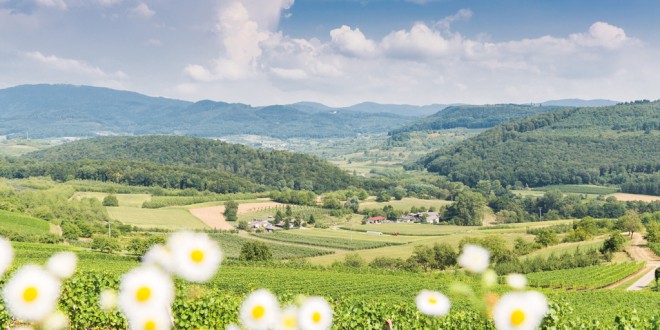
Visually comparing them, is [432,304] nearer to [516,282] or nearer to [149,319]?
[516,282]

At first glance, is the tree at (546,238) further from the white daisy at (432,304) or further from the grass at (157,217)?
the white daisy at (432,304)

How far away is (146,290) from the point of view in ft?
6.16

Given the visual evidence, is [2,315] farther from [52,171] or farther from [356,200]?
[52,171]

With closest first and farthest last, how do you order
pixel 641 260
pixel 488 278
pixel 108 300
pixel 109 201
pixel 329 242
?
1. pixel 488 278
2. pixel 108 300
3. pixel 641 260
4. pixel 329 242
5. pixel 109 201

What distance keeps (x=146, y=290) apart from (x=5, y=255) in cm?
65

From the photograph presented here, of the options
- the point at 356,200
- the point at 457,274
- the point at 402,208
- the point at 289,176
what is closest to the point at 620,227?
the point at 457,274

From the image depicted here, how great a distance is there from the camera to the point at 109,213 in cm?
10612

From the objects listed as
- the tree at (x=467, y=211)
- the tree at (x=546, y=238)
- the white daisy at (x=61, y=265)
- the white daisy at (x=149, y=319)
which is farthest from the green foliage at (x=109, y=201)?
the white daisy at (x=149, y=319)

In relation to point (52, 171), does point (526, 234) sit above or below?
below

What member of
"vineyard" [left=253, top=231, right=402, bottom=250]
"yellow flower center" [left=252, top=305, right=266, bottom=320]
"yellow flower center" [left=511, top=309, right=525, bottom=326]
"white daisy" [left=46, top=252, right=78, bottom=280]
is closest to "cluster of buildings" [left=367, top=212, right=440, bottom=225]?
"vineyard" [left=253, top=231, right=402, bottom=250]

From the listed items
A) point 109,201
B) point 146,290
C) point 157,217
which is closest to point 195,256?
point 146,290

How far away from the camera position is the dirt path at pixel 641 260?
53.7 m

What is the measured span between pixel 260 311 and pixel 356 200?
5546 inches

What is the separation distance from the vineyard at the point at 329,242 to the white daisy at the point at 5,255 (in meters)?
86.1
